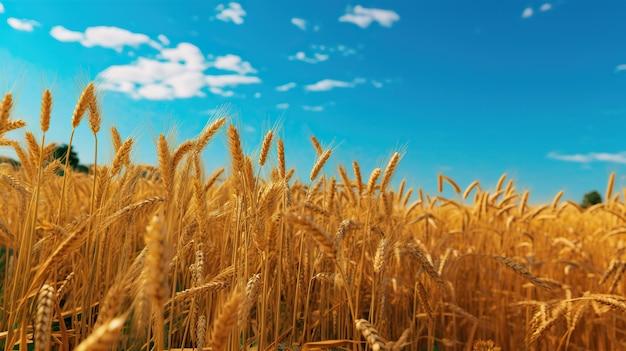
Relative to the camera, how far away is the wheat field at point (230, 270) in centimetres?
126

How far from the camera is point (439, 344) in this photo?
10.4 ft

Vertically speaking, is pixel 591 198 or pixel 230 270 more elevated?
pixel 591 198

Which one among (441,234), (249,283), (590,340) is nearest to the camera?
(249,283)

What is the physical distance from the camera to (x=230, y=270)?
1.79m

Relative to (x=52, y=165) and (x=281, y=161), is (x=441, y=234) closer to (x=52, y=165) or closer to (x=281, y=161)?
(x=281, y=161)

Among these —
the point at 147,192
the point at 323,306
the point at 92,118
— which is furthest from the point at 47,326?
the point at 147,192

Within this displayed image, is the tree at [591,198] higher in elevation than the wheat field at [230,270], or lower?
higher

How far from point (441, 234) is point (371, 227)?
2572 millimetres

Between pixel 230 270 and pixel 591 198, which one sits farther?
pixel 591 198

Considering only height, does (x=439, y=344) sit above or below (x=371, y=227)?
below

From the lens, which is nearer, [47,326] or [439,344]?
[47,326]

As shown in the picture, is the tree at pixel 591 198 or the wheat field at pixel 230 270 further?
the tree at pixel 591 198

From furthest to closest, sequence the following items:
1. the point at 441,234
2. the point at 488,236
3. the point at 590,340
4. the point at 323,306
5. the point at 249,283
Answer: the point at 441,234 < the point at 488,236 < the point at 590,340 < the point at 323,306 < the point at 249,283

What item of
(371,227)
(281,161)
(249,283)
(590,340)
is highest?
(281,161)
